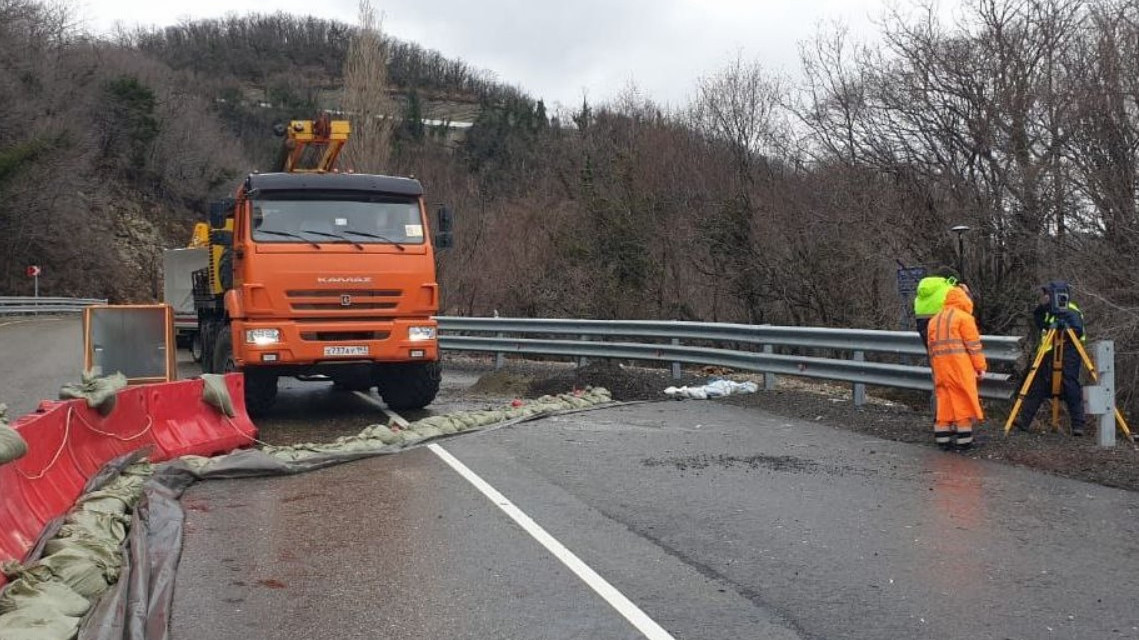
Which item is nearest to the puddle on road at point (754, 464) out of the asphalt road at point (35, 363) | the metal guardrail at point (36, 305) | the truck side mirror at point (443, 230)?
the truck side mirror at point (443, 230)

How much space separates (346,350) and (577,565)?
651cm

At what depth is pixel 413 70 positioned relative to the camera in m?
99.6

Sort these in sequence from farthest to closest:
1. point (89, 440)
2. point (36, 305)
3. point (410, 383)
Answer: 1. point (36, 305)
2. point (410, 383)
3. point (89, 440)

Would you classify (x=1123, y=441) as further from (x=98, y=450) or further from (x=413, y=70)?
(x=413, y=70)

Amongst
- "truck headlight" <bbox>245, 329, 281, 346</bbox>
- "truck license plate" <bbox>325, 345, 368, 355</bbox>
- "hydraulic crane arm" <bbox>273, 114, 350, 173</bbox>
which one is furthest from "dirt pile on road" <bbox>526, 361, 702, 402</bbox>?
"truck headlight" <bbox>245, 329, 281, 346</bbox>

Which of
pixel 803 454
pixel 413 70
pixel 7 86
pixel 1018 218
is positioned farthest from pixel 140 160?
pixel 803 454

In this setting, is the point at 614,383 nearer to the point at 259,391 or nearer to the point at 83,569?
the point at 259,391

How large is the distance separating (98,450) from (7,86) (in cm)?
4395

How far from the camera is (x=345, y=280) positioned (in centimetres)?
1126

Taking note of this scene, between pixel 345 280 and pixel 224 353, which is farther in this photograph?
pixel 224 353

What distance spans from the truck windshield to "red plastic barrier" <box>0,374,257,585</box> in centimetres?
210

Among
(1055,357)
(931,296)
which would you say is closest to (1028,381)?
(1055,357)

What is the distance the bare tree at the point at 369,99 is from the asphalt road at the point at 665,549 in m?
26.4

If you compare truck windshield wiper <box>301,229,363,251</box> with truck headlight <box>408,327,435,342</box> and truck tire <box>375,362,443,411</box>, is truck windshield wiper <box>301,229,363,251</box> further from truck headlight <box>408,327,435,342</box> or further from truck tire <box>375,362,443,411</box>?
truck tire <box>375,362,443,411</box>
